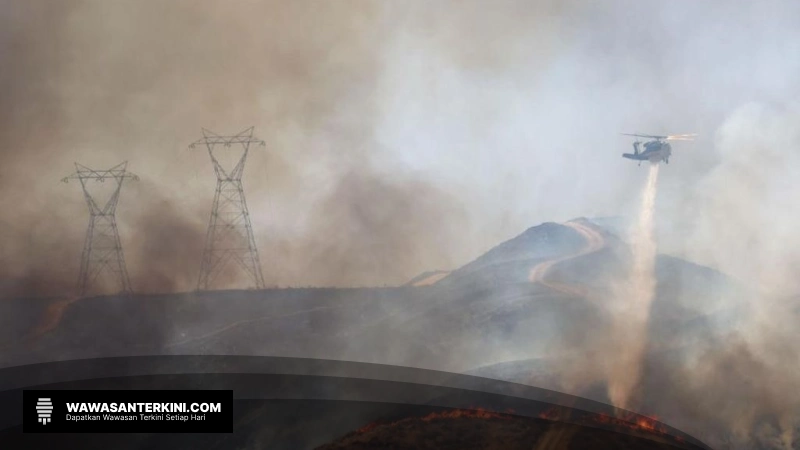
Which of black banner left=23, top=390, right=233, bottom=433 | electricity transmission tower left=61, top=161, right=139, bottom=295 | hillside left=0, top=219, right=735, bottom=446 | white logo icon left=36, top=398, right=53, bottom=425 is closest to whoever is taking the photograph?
white logo icon left=36, top=398, right=53, bottom=425

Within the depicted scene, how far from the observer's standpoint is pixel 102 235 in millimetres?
64812

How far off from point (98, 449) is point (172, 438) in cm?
554

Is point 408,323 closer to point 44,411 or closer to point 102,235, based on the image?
point 102,235

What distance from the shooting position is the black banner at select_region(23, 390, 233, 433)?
49.1 metres

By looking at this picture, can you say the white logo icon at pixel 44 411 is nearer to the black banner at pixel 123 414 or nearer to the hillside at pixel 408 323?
the black banner at pixel 123 414

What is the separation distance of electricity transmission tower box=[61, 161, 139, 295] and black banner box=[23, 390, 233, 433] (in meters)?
14.9

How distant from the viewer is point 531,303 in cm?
6581

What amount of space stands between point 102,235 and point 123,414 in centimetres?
2139

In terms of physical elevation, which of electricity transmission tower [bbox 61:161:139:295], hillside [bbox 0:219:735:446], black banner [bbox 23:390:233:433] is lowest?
black banner [bbox 23:390:233:433]

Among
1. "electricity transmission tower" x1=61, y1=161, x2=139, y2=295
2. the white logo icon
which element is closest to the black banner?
the white logo icon

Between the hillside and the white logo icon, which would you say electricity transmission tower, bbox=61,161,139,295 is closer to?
the hillside

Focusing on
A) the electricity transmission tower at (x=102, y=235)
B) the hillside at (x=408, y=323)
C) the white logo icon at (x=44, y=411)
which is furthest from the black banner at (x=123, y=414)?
the electricity transmission tower at (x=102, y=235)

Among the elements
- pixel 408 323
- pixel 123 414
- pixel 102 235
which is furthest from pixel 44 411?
pixel 408 323

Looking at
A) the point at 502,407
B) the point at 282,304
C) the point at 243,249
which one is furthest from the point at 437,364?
the point at 243,249
